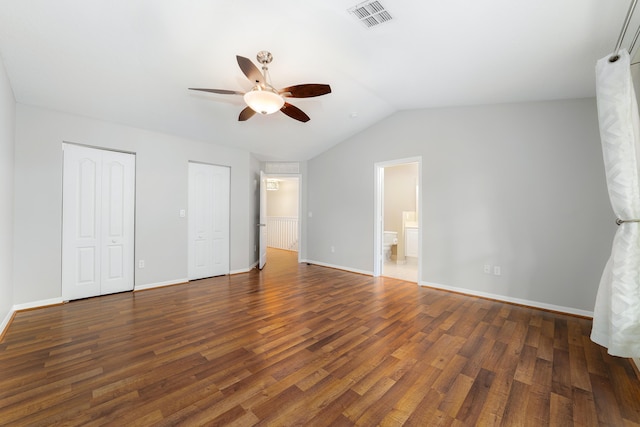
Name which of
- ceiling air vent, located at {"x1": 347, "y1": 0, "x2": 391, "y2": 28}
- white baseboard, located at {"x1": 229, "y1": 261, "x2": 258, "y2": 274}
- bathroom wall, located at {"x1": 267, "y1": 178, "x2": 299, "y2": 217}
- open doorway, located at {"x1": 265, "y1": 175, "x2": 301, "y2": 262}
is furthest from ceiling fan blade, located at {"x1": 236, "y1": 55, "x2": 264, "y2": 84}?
bathroom wall, located at {"x1": 267, "y1": 178, "x2": 299, "y2": 217}

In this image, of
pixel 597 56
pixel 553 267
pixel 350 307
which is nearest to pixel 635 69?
pixel 597 56

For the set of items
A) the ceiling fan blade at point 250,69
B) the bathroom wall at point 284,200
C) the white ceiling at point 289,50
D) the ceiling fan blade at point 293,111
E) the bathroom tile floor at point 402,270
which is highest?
the white ceiling at point 289,50

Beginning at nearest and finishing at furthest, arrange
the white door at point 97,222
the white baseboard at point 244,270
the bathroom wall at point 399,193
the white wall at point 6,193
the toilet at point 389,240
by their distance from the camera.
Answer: the white wall at point 6,193
the white door at point 97,222
the white baseboard at point 244,270
the toilet at point 389,240
the bathroom wall at point 399,193

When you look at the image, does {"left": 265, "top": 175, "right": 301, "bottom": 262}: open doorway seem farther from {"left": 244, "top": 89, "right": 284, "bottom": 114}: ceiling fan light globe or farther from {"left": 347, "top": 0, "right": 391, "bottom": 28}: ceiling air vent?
{"left": 347, "top": 0, "right": 391, "bottom": 28}: ceiling air vent

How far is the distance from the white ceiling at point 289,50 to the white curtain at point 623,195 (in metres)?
0.54

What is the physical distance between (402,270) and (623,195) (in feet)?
12.4

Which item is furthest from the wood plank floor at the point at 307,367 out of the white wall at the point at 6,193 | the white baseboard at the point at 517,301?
the white wall at the point at 6,193

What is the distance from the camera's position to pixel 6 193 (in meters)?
2.71

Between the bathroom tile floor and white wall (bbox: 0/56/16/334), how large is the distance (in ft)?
16.7

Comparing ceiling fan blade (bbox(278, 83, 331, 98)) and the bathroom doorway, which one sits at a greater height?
ceiling fan blade (bbox(278, 83, 331, 98))

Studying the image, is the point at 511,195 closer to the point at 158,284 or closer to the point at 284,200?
the point at 158,284

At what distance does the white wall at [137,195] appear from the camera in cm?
312

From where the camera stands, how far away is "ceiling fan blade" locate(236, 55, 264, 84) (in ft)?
7.10

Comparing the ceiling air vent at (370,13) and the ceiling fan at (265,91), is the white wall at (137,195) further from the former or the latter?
the ceiling air vent at (370,13)
